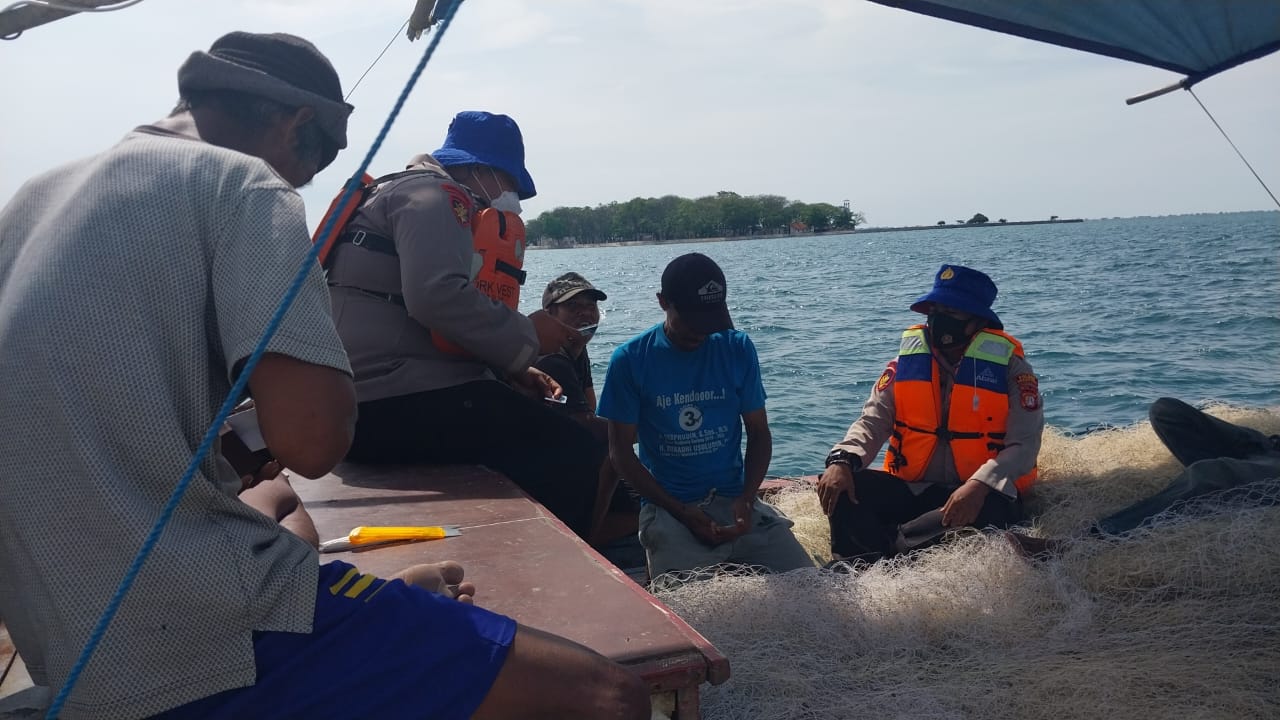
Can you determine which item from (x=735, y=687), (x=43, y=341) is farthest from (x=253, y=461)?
(x=735, y=687)

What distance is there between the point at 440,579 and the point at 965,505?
2.73 metres

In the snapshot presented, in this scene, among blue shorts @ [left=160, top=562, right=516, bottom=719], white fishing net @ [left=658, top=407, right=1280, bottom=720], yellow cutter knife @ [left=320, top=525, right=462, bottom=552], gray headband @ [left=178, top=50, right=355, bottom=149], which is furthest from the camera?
yellow cutter knife @ [left=320, top=525, right=462, bottom=552]

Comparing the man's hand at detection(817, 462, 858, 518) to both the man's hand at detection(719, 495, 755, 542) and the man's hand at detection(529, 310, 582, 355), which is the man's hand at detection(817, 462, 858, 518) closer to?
the man's hand at detection(719, 495, 755, 542)

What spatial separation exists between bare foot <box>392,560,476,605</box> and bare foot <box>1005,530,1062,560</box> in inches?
90.2

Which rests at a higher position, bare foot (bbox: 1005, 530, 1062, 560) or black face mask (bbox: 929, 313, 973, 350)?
black face mask (bbox: 929, 313, 973, 350)

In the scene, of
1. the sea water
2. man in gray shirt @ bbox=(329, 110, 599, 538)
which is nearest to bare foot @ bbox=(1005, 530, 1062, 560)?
man in gray shirt @ bbox=(329, 110, 599, 538)

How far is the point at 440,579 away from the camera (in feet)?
6.74

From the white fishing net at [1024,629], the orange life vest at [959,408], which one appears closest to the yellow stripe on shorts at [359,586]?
the white fishing net at [1024,629]

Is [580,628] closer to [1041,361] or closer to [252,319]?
[252,319]

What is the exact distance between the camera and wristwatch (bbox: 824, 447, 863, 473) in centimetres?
432

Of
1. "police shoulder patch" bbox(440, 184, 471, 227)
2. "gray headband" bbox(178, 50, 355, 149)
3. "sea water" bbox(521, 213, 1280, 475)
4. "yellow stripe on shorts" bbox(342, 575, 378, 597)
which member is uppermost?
"gray headband" bbox(178, 50, 355, 149)

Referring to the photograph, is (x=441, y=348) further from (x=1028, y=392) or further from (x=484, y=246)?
(x=1028, y=392)

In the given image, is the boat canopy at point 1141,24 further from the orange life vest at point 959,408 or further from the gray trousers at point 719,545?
the gray trousers at point 719,545

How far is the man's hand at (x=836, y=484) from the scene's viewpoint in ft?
13.9
